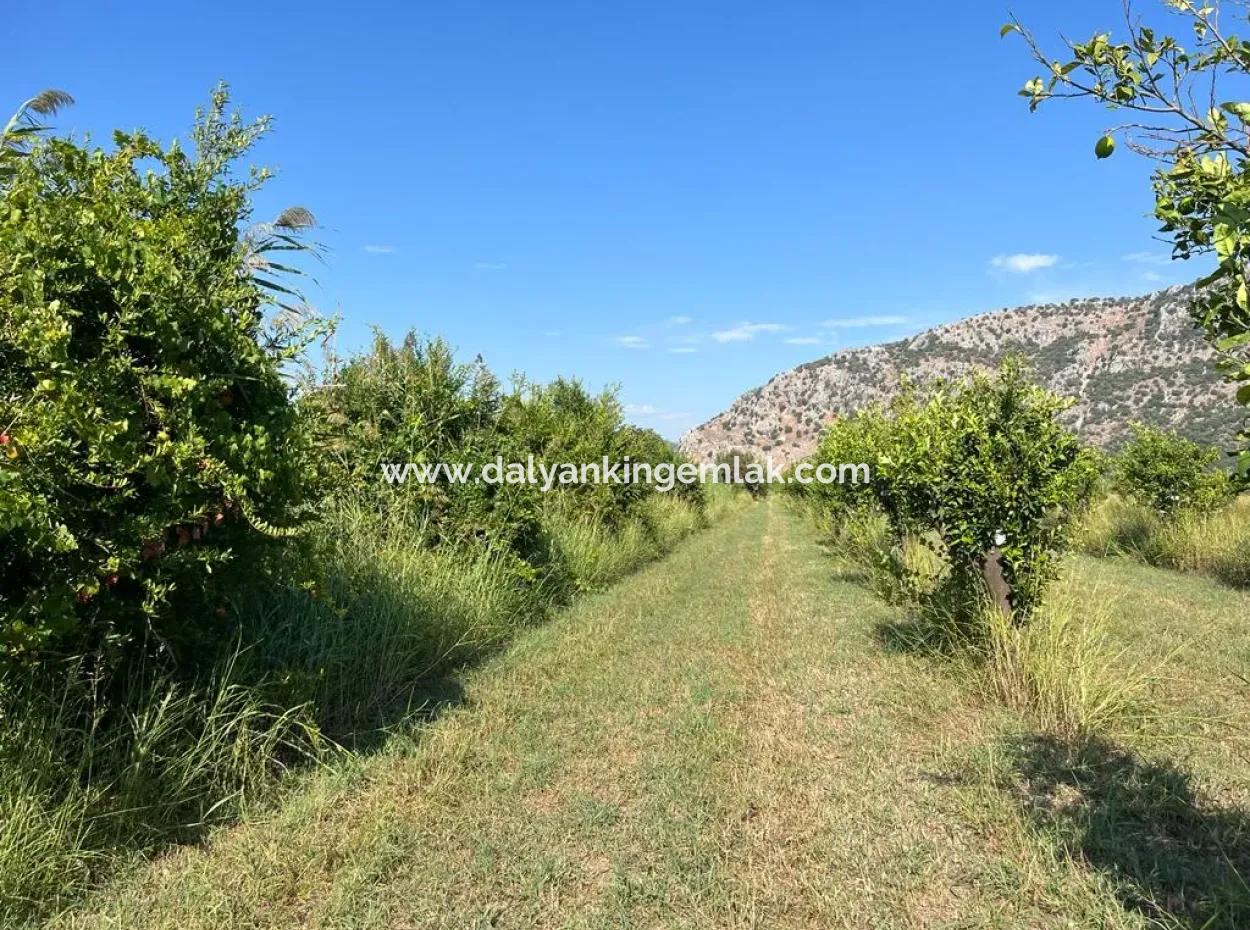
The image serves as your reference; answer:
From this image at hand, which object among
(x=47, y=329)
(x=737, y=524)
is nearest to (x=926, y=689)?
(x=47, y=329)

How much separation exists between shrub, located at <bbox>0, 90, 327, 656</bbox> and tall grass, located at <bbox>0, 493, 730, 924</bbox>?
1.09ft

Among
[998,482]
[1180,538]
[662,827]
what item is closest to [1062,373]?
[1180,538]

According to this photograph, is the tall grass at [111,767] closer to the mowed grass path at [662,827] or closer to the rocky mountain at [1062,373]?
the mowed grass path at [662,827]

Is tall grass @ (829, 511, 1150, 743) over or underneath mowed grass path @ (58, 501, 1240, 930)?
over

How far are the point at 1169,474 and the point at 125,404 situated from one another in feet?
54.0

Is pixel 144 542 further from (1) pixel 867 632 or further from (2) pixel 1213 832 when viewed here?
(1) pixel 867 632

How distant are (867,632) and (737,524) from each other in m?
18.4

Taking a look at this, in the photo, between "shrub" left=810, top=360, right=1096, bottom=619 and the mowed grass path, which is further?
"shrub" left=810, top=360, right=1096, bottom=619

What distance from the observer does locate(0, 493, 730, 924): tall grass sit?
8.79ft

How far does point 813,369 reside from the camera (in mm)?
85375

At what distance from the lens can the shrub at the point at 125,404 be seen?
2.71 meters

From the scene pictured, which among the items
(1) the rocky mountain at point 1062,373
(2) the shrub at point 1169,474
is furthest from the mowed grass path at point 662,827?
(1) the rocky mountain at point 1062,373

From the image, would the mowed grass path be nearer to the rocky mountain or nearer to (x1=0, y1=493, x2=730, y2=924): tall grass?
(x1=0, y1=493, x2=730, y2=924): tall grass

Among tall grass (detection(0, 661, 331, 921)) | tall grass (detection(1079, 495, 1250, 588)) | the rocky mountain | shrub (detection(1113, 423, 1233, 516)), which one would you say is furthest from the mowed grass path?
the rocky mountain
